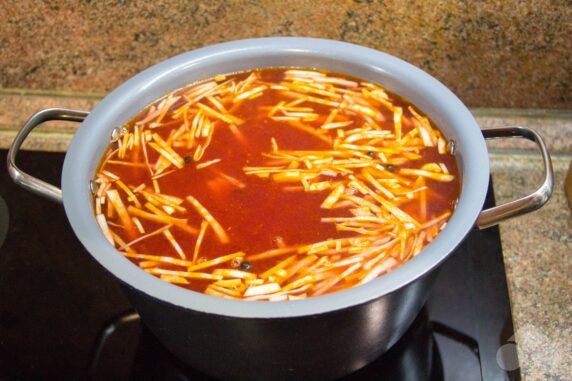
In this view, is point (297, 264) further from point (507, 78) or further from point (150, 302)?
point (507, 78)

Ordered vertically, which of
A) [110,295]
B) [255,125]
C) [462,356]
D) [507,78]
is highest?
[255,125]

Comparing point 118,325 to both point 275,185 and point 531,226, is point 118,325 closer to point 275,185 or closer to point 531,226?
point 275,185

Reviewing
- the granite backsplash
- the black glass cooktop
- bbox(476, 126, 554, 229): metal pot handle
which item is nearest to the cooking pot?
bbox(476, 126, 554, 229): metal pot handle

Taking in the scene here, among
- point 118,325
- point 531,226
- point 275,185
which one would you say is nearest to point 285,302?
point 275,185

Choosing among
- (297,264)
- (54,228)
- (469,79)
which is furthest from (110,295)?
(469,79)

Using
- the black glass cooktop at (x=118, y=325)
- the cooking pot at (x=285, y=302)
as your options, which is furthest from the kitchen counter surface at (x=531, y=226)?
the cooking pot at (x=285, y=302)

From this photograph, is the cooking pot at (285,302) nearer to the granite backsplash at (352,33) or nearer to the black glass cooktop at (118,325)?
the black glass cooktop at (118,325)
